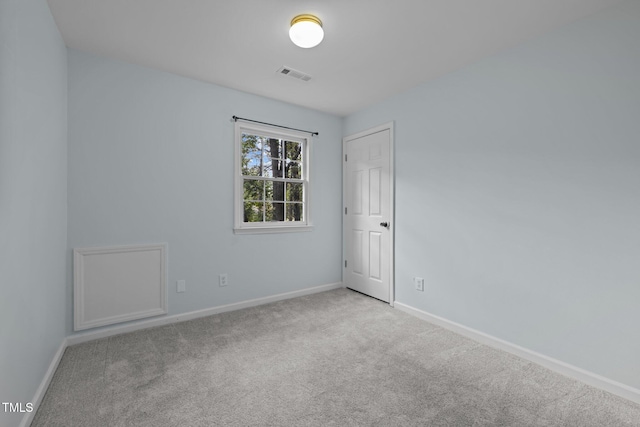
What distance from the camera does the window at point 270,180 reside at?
3.37m

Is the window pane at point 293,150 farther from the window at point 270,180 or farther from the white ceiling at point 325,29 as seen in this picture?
the white ceiling at point 325,29

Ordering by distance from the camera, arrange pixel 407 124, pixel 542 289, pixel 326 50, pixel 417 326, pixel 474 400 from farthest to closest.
Answer: pixel 407 124, pixel 417 326, pixel 326 50, pixel 542 289, pixel 474 400

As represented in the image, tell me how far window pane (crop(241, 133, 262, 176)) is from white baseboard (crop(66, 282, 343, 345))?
5.03ft

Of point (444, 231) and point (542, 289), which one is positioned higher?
point (444, 231)

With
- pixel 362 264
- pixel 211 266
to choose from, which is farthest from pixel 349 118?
pixel 211 266

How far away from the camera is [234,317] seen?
3.06 meters

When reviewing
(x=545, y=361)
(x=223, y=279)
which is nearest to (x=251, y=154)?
(x=223, y=279)

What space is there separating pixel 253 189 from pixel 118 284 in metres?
1.64

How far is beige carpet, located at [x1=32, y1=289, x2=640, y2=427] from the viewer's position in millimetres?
1614

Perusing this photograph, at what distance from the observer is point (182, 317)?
116 inches

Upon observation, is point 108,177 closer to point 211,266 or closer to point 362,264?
point 211,266

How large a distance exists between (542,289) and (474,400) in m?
1.04

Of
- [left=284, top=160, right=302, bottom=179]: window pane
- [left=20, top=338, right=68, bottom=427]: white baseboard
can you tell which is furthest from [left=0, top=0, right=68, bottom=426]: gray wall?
[left=284, top=160, right=302, bottom=179]: window pane

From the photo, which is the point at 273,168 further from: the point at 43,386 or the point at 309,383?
the point at 43,386
